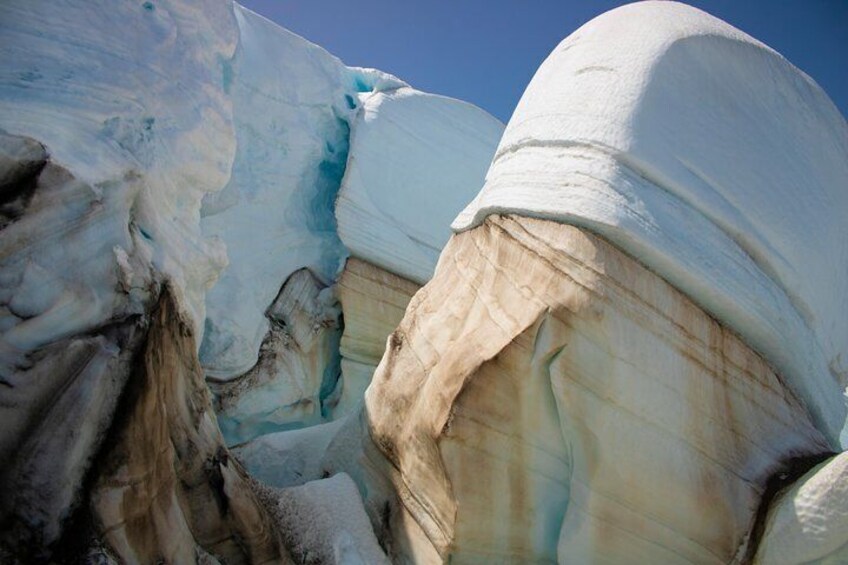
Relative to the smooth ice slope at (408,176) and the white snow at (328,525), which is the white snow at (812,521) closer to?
the white snow at (328,525)

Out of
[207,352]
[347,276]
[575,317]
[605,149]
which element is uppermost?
[605,149]

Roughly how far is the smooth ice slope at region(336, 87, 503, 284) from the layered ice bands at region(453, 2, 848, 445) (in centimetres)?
240

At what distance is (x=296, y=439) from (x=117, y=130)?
2081mm

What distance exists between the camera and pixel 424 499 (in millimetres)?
2666

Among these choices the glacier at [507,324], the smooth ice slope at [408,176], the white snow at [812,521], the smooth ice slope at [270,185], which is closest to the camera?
the glacier at [507,324]

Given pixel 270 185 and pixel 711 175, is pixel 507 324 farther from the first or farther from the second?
pixel 270 185

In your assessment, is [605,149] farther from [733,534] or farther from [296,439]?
[296,439]

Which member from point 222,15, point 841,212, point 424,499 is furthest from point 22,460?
point 841,212

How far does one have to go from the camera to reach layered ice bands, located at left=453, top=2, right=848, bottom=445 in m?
2.38

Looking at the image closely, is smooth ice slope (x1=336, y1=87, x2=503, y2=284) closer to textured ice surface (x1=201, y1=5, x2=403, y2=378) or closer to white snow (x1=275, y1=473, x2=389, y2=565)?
textured ice surface (x1=201, y1=5, x2=403, y2=378)

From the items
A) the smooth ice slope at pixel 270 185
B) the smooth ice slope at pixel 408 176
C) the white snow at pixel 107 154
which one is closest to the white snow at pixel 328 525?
the white snow at pixel 107 154

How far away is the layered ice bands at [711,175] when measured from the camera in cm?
238

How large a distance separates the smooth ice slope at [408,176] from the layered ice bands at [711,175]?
2405 mm

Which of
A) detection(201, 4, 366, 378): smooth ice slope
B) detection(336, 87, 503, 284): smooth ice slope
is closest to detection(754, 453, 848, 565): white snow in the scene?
detection(336, 87, 503, 284): smooth ice slope
